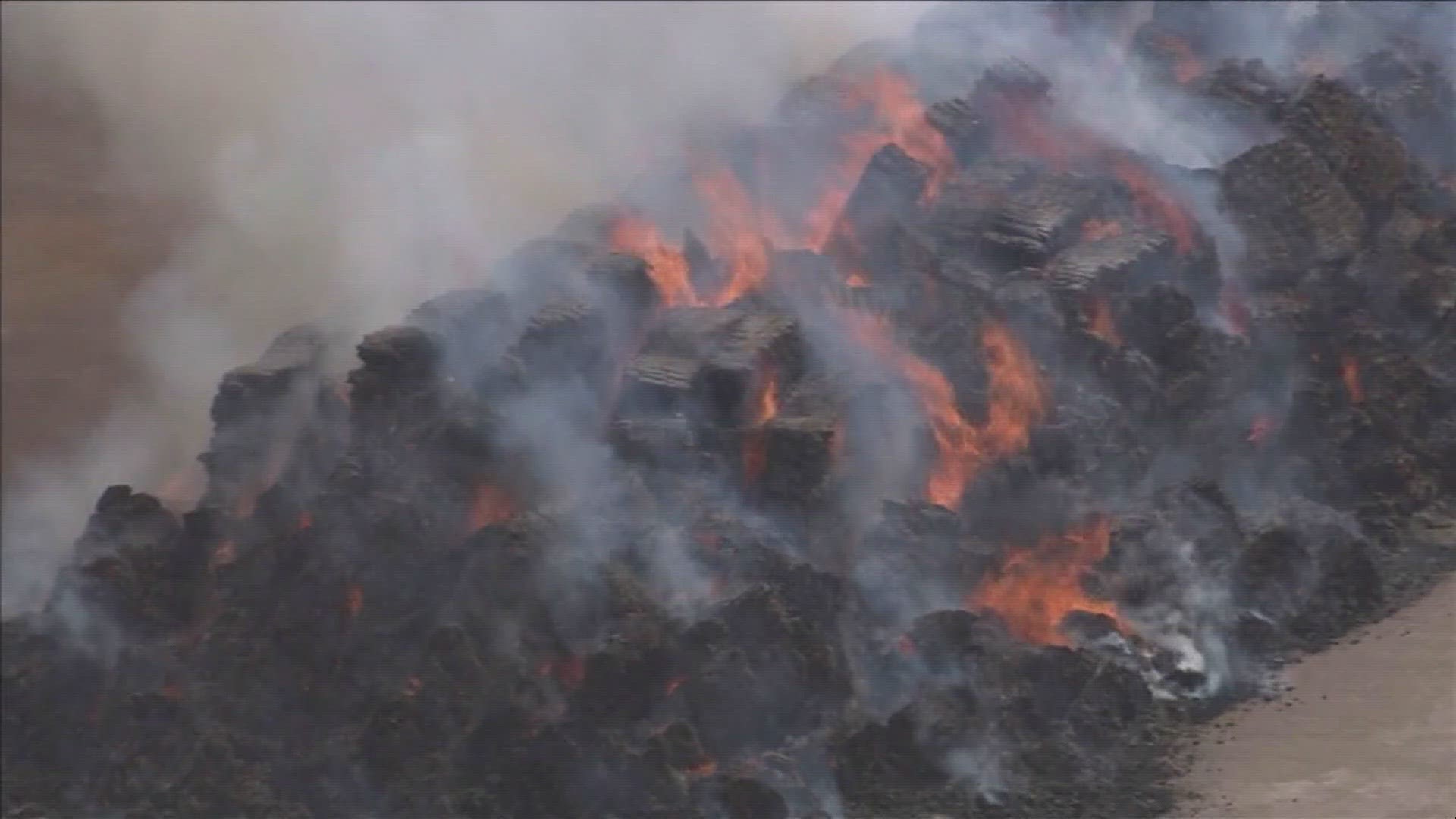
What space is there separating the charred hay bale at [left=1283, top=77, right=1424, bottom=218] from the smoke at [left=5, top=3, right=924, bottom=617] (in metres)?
3.82

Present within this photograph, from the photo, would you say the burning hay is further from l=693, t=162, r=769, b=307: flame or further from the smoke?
the smoke

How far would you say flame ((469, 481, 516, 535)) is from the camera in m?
14.0

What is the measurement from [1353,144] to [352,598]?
9085 mm

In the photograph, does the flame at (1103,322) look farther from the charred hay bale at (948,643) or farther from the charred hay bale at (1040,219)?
the charred hay bale at (948,643)

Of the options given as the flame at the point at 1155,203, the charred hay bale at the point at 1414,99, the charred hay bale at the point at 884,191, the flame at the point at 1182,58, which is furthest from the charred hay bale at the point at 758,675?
the charred hay bale at the point at 1414,99

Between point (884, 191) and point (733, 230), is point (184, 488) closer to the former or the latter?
point (733, 230)

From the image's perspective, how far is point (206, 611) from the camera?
14.3 m

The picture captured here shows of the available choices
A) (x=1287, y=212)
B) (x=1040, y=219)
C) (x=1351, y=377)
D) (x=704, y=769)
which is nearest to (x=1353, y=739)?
(x=704, y=769)

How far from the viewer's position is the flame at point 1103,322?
16.0 m

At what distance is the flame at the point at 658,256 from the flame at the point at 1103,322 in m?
2.67

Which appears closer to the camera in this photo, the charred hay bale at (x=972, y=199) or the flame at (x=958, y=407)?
the flame at (x=958, y=407)

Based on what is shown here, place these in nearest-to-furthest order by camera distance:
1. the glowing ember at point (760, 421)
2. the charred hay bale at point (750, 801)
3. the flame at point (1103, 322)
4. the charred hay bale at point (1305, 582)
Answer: the charred hay bale at point (750, 801)
the glowing ember at point (760, 421)
the charred hay bale at point (1305, 582)
the flame at point (1103, 322)

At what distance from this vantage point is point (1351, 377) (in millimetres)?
17000

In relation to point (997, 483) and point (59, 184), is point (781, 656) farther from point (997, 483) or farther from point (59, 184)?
point (59, 184)
